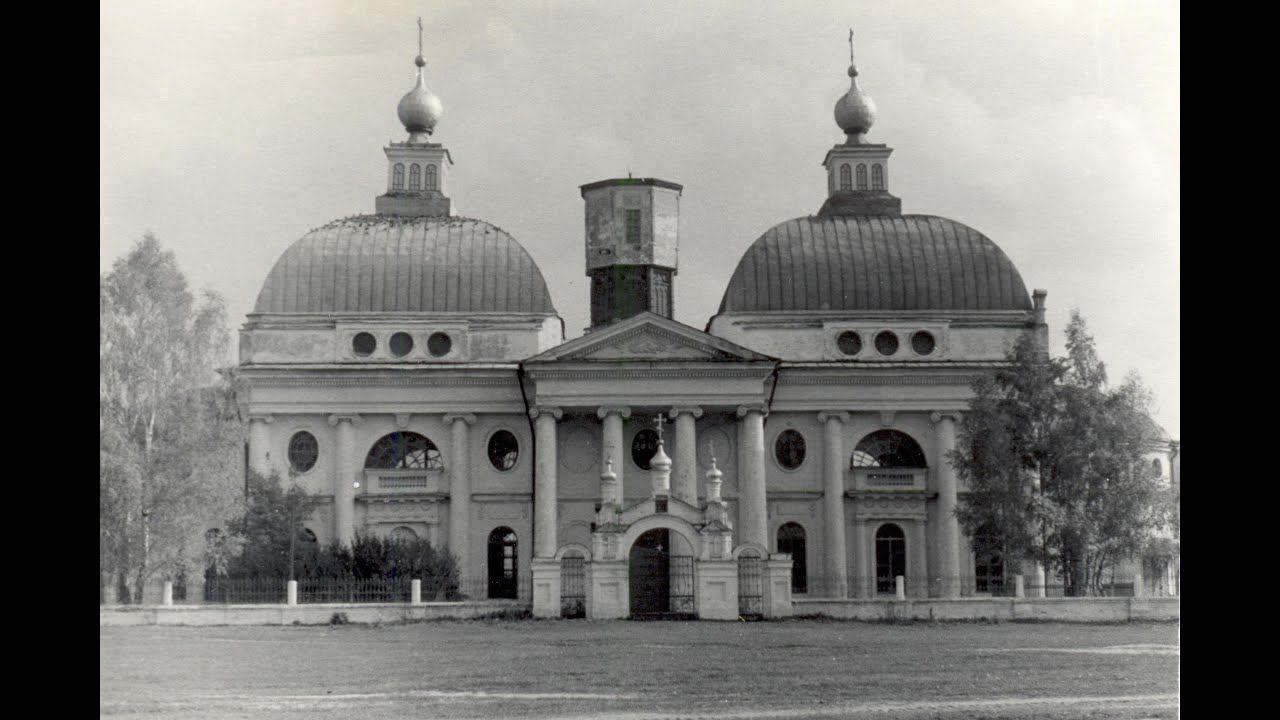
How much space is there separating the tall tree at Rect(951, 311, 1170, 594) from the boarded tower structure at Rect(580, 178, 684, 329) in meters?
13.2

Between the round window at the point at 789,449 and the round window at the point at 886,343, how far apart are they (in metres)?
3.59

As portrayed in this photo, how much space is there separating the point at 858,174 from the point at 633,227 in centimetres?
882

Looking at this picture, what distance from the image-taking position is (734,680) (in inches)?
844

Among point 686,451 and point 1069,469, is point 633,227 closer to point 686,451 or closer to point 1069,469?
point 686,451

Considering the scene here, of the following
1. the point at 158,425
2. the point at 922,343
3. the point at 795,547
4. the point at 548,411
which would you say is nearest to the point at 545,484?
the point at 548,411

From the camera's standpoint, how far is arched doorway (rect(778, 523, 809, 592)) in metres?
46.0

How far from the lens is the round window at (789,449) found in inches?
1839

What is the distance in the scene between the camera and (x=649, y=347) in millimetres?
44281

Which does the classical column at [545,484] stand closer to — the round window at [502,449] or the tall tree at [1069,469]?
the round window at [502,449]

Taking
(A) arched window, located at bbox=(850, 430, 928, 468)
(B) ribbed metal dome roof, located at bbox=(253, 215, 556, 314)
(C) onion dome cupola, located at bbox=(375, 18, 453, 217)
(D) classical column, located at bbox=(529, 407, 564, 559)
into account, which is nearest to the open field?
(D) classical column, located at bbox=(529, 407, 564, 559)
